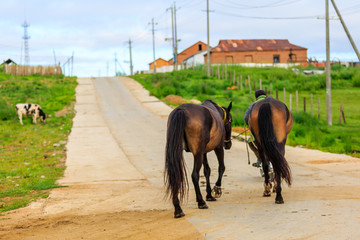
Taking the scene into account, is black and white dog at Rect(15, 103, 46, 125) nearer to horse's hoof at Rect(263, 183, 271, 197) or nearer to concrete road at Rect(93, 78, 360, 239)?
concrete road at Rect(93, 78, 360, 239)

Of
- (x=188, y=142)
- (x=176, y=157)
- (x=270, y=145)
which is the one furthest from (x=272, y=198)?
(x=176, y=157)

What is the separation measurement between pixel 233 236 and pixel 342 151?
37.8ft

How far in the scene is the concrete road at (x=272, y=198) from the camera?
6.30m

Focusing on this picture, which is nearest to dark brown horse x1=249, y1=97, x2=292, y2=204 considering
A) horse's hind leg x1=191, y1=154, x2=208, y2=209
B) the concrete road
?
the concrete road

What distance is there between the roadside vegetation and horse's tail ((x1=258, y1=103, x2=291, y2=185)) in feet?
26.9

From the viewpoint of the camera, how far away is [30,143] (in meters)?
19.2

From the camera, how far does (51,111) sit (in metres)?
29.2

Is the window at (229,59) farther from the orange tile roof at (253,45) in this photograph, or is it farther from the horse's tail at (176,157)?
the horse's tail at (176,157)

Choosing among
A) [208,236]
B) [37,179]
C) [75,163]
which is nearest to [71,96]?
[75,163]

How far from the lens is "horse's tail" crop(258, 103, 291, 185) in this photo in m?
8.38

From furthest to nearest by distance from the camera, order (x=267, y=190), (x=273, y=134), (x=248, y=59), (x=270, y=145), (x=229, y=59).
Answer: (x=248, y=59), (x=229, y=59), (x=267, y=190), (x=273, y=134), (x=270, y=145)

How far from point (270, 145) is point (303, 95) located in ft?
99.0

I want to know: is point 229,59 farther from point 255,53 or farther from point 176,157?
point 176,157

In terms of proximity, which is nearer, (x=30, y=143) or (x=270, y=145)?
(x=270, y=145)
